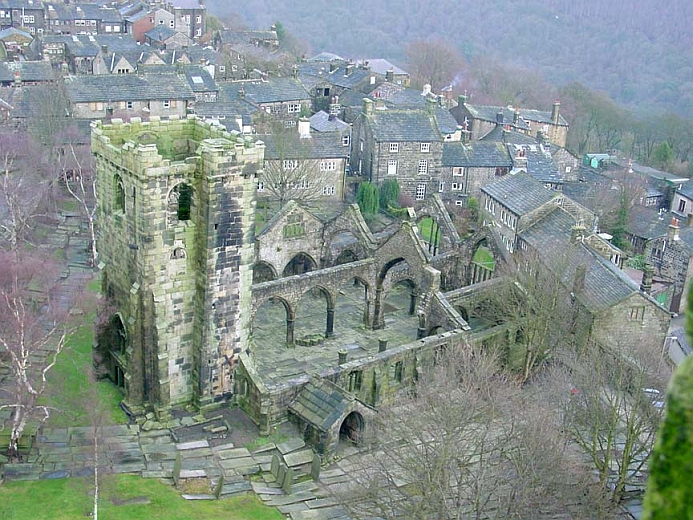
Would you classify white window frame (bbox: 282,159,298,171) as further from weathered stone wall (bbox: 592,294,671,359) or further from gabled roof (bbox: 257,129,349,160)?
weathered stone wall (bbox: 592,294,671,359)

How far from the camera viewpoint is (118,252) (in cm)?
3534

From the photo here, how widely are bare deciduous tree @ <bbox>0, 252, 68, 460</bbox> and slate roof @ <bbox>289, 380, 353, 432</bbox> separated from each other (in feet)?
33.5

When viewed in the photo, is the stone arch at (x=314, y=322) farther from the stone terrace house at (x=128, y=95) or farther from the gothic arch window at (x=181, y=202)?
the stone terrace house at (x=128, y=95)

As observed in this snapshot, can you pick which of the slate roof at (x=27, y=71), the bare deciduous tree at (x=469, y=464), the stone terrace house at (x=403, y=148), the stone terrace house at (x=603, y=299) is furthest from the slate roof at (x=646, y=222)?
the slate roof at (x=27, y=71)

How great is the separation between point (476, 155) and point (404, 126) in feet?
23.9

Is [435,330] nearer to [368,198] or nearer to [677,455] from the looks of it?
[368,198]

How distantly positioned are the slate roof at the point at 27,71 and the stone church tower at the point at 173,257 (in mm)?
46875

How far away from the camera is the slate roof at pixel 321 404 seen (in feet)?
112

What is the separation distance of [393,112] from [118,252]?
3930cm

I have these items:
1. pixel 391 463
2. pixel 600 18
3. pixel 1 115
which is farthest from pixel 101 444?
pixel 600 18

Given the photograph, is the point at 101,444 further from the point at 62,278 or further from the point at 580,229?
the point at 580,229

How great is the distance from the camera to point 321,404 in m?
34.8

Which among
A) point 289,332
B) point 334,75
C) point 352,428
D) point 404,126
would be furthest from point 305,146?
point 334,75

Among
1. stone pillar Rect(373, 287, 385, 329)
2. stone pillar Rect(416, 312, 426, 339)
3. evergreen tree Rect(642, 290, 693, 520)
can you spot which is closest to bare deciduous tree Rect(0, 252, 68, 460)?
stone pillar Rect(373, 287, 385, 329)
